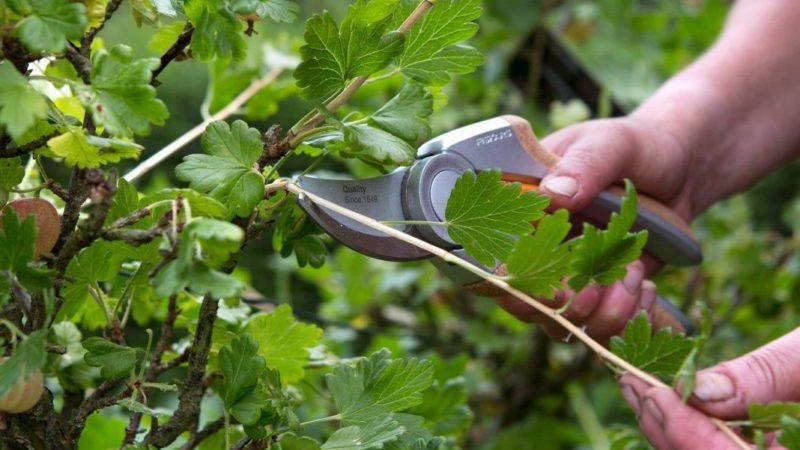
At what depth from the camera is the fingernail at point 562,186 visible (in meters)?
0.77

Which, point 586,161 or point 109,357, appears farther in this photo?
point 586,161

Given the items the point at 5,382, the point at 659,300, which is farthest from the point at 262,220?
the point at 659,300

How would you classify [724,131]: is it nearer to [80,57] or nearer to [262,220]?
[262,220]

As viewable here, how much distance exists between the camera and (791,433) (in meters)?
0.44

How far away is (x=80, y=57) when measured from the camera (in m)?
0.44

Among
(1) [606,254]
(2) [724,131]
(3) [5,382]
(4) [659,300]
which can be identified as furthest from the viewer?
(2) [724,131]

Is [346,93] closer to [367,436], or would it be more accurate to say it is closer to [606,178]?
[367,436]

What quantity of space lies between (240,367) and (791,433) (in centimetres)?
26

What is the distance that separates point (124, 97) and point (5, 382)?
5.0 inches

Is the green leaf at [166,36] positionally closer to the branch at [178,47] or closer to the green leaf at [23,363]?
the branch at [178,47]

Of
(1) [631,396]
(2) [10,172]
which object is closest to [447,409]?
(1) [631,396]

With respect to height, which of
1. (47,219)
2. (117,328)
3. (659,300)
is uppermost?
(47,219)

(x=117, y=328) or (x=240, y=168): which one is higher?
(x=240, y=168)

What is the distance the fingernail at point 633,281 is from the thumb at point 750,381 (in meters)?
0.19
